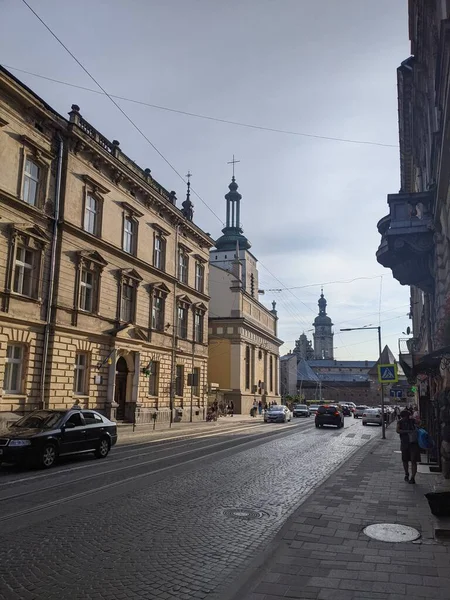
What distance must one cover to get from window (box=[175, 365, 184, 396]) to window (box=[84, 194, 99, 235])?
13.6 m

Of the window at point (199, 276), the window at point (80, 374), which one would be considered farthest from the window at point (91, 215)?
the window at point (199, 276)

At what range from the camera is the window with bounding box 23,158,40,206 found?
2206 centimetres

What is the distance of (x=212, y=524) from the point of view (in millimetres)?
7590

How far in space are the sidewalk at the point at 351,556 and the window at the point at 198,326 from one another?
3012 cm

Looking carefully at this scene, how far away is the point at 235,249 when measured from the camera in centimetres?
7900

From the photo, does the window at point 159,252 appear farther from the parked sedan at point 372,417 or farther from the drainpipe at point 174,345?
the parked sedan at point 372,417

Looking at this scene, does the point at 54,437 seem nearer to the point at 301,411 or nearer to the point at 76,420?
the point at 76,420

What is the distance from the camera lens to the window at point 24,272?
70.7 ft

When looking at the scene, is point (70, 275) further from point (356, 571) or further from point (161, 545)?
point (356, 571)

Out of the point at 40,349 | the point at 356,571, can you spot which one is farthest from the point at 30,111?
the point at 356,571

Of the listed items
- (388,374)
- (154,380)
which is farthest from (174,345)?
(388,374)

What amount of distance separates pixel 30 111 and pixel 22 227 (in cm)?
539

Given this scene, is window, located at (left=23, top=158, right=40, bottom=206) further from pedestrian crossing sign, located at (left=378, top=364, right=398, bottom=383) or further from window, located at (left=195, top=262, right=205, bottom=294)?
window, located at (left=195, top=262, right=205, bottom=294)

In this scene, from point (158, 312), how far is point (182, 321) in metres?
3.93
